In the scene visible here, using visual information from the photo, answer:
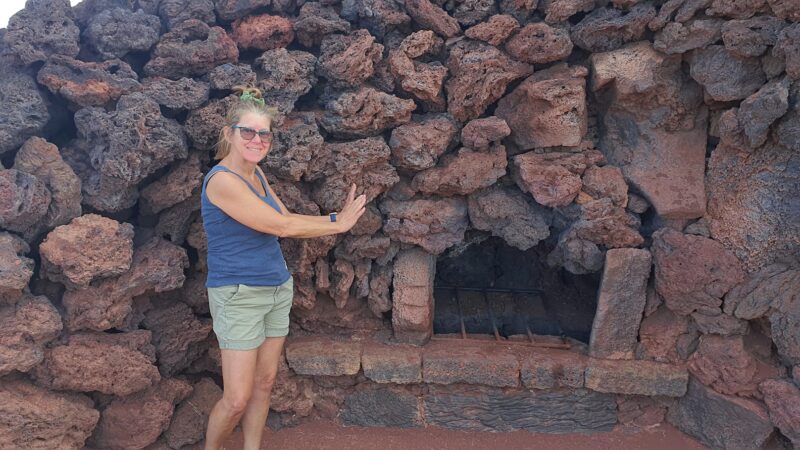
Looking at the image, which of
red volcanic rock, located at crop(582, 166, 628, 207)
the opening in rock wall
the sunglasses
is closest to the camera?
the sunglasses

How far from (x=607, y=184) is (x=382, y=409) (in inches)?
92.5

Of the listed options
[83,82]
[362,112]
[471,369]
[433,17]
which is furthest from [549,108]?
[83,82]

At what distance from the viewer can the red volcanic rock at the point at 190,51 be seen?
3.69 m

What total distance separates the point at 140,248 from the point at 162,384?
94 cm

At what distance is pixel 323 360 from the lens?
4070mm

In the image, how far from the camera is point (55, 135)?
3639mm

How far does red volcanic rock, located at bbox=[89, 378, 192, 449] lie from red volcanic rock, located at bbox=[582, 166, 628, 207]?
3267 millimetres

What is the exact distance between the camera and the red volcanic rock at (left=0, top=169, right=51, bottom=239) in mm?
3082

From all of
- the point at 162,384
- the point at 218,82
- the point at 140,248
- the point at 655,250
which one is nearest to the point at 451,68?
the point at 218,82

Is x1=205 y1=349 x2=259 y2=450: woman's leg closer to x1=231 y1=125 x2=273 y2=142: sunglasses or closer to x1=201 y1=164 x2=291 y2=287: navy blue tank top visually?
x1=201 y1=164 x2=291 y2=287: navy blue tank top

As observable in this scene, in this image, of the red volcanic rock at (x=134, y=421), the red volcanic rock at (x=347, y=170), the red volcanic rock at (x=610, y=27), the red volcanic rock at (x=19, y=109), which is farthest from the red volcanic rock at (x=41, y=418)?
the red volcanic rock at (x=610, y=27)

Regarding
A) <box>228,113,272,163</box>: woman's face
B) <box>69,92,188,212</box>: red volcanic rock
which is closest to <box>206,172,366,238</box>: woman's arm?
<box>228,113,272,163</box>: woman's face

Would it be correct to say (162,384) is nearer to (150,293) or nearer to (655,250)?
(150,293)

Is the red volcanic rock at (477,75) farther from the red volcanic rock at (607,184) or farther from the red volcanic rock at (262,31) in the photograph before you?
the red volcanic rock at (262,31)
